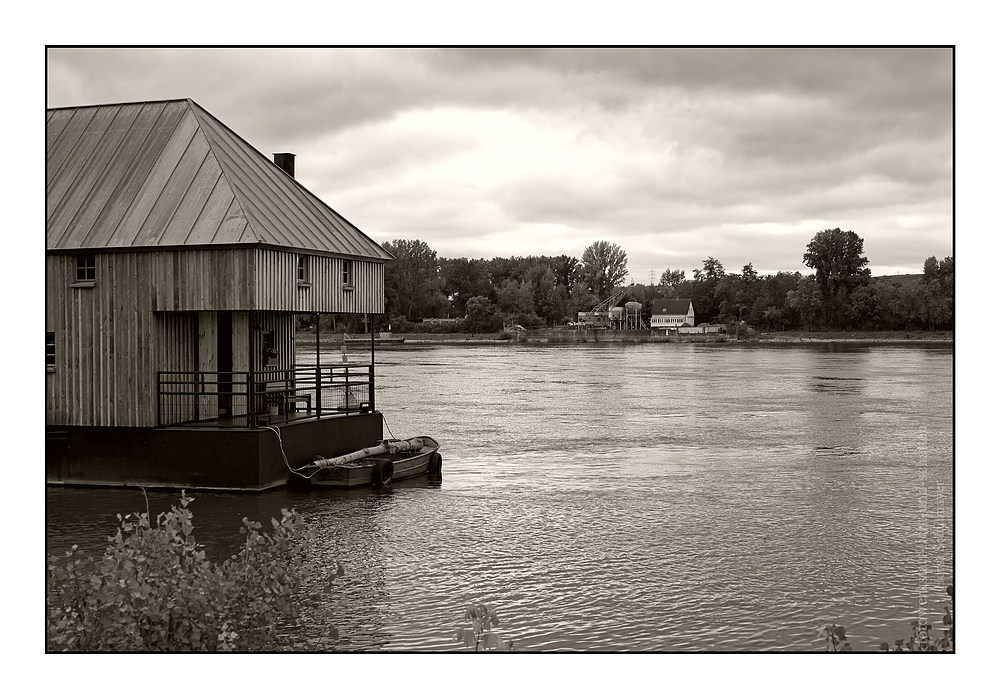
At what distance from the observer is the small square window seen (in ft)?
73.2

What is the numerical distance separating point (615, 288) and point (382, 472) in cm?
15213

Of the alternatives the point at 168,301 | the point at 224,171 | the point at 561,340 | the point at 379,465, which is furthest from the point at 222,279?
the point at 561,340

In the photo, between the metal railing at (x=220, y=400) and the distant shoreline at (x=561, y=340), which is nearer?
the metal railing at (x=220, y=400)

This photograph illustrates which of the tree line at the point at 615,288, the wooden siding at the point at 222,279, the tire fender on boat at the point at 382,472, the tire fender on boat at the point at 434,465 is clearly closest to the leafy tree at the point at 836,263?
the tree line at the point at 615,288

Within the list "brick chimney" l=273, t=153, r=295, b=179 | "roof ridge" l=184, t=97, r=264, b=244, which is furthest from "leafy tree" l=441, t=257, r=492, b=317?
"roof ridge" l=184, t=97, r=264, b=244

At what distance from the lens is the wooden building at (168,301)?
21547 millimetres

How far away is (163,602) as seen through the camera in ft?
28.9

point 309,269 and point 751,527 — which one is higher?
point 309,269

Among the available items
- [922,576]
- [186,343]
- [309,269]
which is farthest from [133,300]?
[922,576]

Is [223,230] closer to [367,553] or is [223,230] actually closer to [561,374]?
[367,553]

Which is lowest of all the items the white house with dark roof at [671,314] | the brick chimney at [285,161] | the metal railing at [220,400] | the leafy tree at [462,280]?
the metal railing at [220,400]

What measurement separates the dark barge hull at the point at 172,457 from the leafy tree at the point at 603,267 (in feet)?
500

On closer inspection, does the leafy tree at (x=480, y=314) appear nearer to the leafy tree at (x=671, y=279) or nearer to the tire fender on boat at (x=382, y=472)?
the leafy tree at (x=671, y=279)

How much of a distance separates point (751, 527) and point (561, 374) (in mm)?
60335
